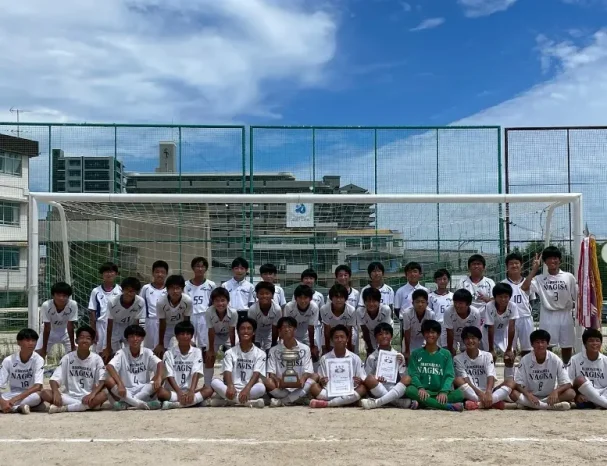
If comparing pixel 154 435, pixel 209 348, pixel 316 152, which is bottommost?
pixel 154 435

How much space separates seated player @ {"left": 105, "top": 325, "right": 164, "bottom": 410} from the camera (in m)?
6.32

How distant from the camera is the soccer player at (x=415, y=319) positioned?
23.2ft

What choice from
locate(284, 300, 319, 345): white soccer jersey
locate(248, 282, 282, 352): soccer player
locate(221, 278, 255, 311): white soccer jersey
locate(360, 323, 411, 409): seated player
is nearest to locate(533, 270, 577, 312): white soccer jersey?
locate(360, 323, 411, 409): seated player

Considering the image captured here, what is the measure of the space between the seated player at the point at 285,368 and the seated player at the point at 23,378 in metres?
2.29

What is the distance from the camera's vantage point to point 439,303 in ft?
24.8

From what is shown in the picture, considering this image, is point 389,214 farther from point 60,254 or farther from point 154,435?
point 154,435

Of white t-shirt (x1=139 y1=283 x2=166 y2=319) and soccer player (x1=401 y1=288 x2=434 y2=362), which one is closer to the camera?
soccer player (x1=401 y1=288 x2=434 y2=362)

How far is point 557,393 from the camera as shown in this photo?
6129 mm

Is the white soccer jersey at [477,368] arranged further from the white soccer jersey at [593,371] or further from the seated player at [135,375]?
the seated player at [135,375]

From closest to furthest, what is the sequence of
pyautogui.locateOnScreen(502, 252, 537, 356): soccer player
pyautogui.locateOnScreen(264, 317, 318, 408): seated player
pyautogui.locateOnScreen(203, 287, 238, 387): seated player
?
pyautogui.locateOnScreen(264, 317, 318, 408): seated player, pyautogui.locateOnScreen(203, 287, 238, 387): seated player, pyautogui.locateOnScreen(502, 252, 537, 356): soccer player

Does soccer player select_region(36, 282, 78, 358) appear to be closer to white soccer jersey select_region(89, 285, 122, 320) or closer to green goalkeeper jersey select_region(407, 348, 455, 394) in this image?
white soccer jersey select_region(89, 285, 122, 320)

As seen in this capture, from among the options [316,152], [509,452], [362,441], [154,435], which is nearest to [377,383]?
[362,441]

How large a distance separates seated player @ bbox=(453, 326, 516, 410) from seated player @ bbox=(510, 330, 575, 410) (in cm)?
13

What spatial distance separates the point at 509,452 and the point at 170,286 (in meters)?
3.97
